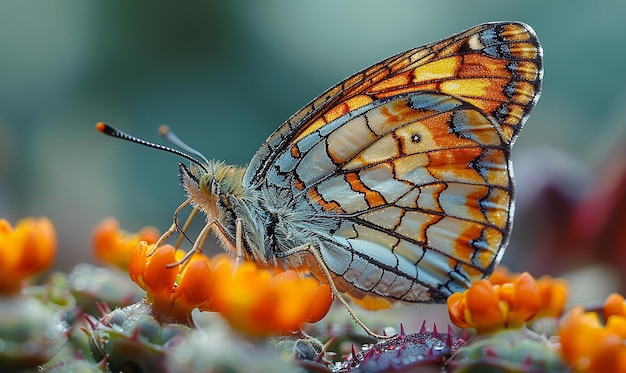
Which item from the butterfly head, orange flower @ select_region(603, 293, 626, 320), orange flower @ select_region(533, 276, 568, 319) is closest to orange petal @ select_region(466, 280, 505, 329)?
orange flower @ select_region(603, 293, 626, 320)

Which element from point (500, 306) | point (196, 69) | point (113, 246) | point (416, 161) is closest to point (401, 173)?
point (416, 161)

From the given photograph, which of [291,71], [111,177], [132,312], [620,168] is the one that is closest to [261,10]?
[291,71]

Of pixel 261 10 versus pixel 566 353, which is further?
pixel 261 10

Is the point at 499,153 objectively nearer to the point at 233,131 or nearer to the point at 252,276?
the point at 252,276

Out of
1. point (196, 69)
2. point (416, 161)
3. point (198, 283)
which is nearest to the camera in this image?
point (198, 283)

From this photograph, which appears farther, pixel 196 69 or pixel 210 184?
pixel 196 69

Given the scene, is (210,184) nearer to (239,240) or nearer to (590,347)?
(239,240)

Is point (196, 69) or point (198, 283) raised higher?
point (196, 69)
